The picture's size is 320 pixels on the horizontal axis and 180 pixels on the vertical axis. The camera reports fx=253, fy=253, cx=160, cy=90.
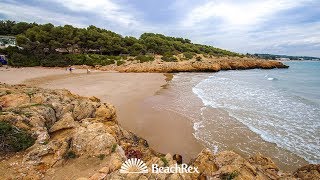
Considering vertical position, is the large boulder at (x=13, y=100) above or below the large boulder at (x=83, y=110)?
above

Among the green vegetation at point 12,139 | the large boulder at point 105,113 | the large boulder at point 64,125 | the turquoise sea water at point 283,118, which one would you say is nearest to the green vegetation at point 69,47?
the turquoise sea water at point 283,118

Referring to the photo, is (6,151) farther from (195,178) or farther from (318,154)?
(318,154)

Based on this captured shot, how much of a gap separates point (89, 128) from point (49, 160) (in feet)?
5.24

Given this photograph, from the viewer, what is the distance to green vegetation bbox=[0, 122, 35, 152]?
7285mm

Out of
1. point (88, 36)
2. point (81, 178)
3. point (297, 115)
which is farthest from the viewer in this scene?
point (88, 36)

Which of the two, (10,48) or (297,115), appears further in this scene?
(10,48)

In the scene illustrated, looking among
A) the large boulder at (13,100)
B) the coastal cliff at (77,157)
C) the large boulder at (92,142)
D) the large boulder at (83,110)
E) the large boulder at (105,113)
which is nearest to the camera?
the coastal cliff at (77,157)

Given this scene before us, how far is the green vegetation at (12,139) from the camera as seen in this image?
729 centimetres

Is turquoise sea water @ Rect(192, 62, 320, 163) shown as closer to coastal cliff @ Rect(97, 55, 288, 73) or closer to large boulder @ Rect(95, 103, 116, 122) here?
large boulder @ Rect(95, 103, 116, 122)

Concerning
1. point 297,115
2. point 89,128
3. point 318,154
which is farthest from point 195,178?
point 297,115

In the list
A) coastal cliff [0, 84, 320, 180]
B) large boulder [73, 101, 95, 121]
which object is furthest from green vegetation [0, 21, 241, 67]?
coastal cliff [0, 84, 320, 180]

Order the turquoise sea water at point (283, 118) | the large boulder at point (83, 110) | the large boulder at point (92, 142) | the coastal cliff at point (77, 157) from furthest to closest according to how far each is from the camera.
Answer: the turquoise sea water at point (283, 118) → the large boulder at point (83, 110) → the large boulder at point (92, 142) → the coastal cliff at point (77, 157)

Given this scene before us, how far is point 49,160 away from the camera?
7.11 meters

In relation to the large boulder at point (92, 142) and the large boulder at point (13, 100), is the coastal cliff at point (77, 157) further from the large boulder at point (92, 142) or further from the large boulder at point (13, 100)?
the large boulder at point (13, 100)
